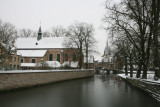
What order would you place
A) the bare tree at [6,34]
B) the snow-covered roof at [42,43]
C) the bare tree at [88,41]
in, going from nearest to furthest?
1. the bare tree at [6,34]
2. the bare tree at [88,41]
3. the snow-covered roof at [42,43]

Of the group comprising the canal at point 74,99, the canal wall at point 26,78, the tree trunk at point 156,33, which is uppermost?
the tree trunk at point 156,33

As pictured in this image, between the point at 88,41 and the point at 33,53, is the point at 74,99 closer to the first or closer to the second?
the point at 88,41

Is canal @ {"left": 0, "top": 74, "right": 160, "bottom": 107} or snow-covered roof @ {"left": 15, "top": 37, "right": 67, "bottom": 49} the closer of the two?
canal @ {"left": 0, "top": 74, "right": 160, "bottom": 107}

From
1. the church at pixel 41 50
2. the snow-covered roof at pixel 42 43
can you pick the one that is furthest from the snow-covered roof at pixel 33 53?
the snow-covered roof at pixel 42 43

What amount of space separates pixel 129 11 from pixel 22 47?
148 feet

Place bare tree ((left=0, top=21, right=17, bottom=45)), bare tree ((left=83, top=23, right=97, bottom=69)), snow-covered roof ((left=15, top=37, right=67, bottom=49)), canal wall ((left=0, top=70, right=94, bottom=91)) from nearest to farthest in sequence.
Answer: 1. canal wall ((left=0, top=70, right=94, bottom=91))
2. bare tree ((left=0, top=21, right=17, bottom=45))
3. bare tree ((left=83, top=23, right=97, bottom=69))
4. snow-covered roof ((left=15, top=37, right=67, bottom=49))

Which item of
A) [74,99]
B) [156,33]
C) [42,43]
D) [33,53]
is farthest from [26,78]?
[42,43]

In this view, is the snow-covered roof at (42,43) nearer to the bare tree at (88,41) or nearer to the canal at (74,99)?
the bare tree at (88,41)

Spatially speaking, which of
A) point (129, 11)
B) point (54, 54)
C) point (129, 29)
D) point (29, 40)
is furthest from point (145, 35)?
point (29, 40)

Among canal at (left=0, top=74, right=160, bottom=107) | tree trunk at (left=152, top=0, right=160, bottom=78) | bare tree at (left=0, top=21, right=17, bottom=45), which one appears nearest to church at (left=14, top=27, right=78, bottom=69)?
bare tree at (left=0, top=21, right=17, bottom=45)

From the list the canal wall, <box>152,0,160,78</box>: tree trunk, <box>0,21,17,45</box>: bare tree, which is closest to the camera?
<box>152,0,160,78</box>: tree trunk

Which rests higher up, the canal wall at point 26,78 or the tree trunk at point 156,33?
the tree trunk at point 156,33

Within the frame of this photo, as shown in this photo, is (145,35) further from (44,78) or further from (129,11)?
(44,78)

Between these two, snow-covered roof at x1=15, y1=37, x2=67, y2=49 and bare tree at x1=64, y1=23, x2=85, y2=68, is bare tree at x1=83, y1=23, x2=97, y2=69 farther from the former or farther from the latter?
snow-covered roof at x1=15, y1=37, x2=67, y2=49
